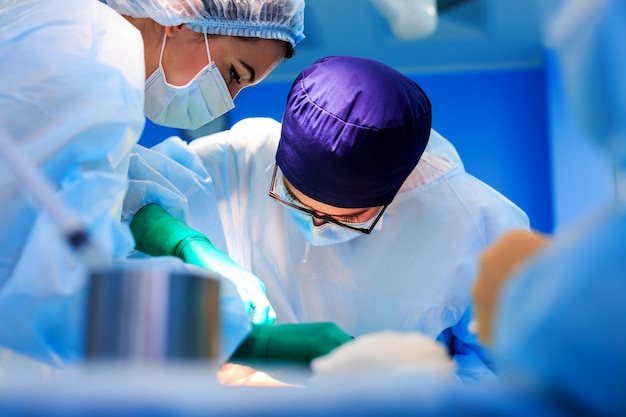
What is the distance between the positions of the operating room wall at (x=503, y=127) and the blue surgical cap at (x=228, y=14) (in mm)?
1604

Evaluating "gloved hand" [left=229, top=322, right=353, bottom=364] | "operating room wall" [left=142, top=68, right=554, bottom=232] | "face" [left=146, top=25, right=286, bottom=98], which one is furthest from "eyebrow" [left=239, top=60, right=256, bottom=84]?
"operating room wall" [left=142, top=68, right=554, bottom=232]

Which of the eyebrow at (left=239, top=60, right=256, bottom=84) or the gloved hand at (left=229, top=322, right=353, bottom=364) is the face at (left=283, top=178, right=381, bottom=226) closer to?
the eyebrow at (left=239, top=60, right=256, bottom=84)

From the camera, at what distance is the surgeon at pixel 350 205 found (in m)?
1.59

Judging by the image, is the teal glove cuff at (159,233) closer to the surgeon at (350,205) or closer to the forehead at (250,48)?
the surgeon at (350,205)

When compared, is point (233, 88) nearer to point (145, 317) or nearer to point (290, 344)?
point (290, 344)

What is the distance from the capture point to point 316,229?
174 centimetres

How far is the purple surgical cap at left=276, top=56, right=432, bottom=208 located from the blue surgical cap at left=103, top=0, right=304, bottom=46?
212 mm

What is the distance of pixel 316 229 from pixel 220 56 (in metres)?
0.52

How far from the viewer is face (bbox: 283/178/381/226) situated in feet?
5.55

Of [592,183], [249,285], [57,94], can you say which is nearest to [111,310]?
[57,94]

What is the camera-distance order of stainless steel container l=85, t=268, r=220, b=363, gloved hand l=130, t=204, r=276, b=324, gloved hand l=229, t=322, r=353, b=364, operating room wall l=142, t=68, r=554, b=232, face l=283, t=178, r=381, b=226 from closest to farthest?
stainless steel container l=85, t=268, r=220, b=363
gloved hand l=229, t=322, r=353, b=364
gloved hand l=130, t=204, r=276, b=324
face l=283, t=178, r=381, b=226
operating room wall l=142, t=68, r=554, b=232

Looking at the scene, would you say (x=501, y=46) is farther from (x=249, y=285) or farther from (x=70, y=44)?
(x=70, y=44)

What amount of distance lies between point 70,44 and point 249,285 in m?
0.68

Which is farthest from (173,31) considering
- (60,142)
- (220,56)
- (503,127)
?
(503,127)
